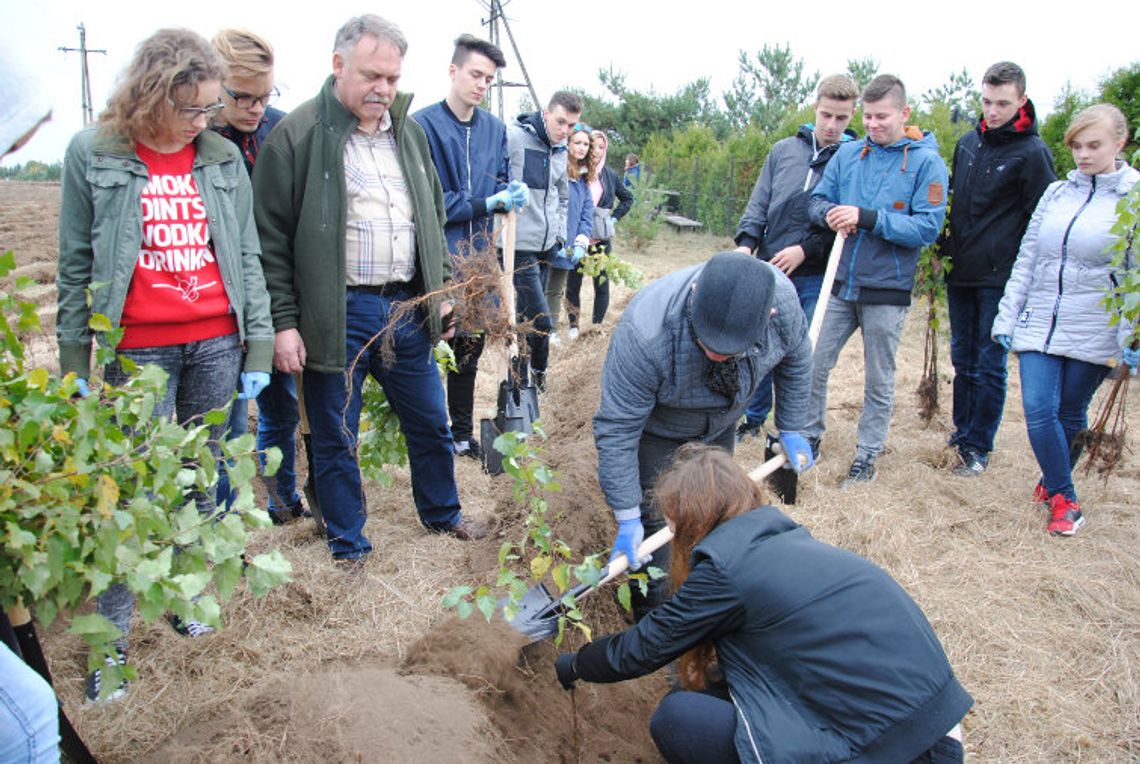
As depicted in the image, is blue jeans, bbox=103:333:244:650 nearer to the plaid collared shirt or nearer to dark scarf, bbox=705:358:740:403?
the plaid collared shirt

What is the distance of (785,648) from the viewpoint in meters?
1.85

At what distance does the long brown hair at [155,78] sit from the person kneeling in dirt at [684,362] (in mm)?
1422

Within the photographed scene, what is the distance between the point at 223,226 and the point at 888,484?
11.2 feet

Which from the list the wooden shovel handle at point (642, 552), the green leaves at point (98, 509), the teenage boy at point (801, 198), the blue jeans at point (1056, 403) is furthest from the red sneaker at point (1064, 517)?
the green leaves at point (98, 509)

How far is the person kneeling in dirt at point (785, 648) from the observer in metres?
1.79

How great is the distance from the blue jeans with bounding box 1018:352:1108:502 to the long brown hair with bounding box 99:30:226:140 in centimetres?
348

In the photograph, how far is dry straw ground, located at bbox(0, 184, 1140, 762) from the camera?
6.95 feet

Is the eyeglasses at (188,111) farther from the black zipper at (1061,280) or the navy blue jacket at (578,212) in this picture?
the navy blue jacket at (578,212)

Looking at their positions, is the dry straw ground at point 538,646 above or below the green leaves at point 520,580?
below

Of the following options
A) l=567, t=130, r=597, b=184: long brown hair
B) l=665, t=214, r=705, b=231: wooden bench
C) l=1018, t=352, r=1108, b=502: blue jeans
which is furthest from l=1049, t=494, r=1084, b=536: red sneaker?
l=665, t=214, r=705, b=231: wooden bench

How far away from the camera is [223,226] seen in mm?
2492

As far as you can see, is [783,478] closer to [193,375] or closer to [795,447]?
[795,447]

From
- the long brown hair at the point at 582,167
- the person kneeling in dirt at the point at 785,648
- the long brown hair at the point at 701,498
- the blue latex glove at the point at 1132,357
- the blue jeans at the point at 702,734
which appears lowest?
the blue jeans at the point at 702,734

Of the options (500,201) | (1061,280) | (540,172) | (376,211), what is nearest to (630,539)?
(376,211)
